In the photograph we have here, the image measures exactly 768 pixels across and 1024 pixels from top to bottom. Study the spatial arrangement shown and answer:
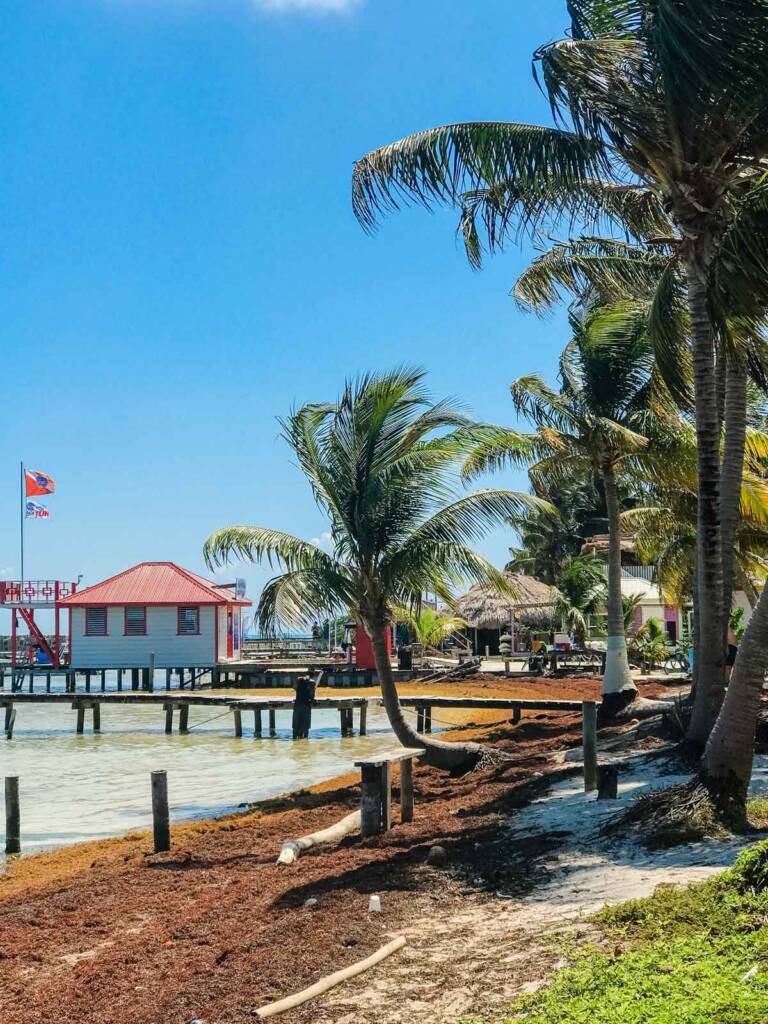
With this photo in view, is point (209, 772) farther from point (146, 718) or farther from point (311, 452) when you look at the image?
point (146, 718)

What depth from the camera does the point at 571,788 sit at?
42.1 feet

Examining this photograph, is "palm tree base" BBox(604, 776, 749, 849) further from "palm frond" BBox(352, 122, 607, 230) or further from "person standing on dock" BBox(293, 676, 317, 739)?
"person standing on dock" BBox(293, 676, 317, 739)

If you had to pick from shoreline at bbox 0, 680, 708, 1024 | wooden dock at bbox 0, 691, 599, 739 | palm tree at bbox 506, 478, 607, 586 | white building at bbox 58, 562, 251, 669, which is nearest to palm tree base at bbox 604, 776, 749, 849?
shoreline at bbox 0, 680, 708, 1024

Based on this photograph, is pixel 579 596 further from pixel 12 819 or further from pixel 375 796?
pixel 375 796

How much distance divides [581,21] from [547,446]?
415 inches

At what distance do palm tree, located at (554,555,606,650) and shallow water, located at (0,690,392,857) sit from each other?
9033mm

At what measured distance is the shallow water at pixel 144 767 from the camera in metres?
16.5

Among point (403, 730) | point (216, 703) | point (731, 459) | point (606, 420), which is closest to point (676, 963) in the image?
point (731, 459)

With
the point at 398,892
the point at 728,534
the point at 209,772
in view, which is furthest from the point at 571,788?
the point at 209,772

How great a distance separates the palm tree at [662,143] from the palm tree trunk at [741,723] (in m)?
2.73

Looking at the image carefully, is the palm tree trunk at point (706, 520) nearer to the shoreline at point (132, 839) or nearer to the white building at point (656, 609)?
the shoreline at point (132, 839)

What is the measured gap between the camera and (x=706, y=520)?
12.1 metres

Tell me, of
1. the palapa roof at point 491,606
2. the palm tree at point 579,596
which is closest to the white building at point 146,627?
the palapa roof at point 491,606

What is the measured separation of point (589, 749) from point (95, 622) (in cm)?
3527
